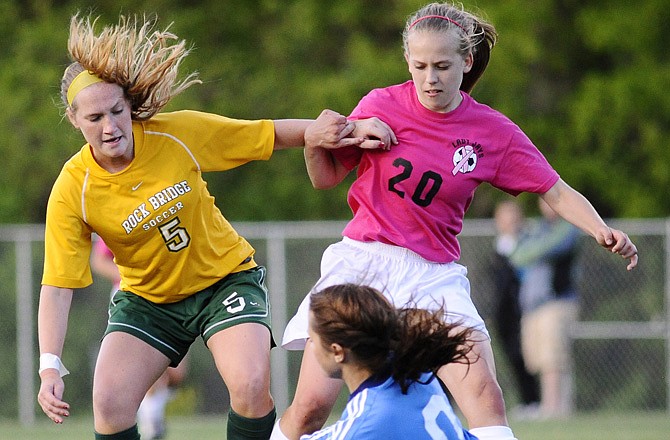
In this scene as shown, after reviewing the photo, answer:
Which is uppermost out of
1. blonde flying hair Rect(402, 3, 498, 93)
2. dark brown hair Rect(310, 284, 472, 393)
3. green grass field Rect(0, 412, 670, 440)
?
blonde flying hair Rect(402, 3, 498, 93)

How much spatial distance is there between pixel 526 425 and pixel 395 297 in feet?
17.4

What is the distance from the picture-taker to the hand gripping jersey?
4918 mm

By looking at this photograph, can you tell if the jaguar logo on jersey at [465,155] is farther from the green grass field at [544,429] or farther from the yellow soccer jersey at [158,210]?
the green grass field at [544,429]

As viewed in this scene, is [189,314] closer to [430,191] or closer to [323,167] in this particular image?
[323,167]

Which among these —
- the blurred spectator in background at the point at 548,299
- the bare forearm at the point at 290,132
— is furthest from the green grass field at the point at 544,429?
the bare forearm at the point at 290,132

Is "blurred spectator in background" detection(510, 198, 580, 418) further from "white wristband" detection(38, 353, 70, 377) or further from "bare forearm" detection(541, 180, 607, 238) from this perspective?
"white wristband" detection(38, 353, 70, 377)

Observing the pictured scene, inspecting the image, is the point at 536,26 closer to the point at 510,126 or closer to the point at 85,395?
the point at 85,395

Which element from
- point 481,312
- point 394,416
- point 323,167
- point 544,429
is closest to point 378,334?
point 394,416

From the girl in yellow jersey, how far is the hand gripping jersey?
0.11 metres

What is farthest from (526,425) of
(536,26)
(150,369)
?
(536,26)

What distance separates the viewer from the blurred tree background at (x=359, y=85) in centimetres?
1532

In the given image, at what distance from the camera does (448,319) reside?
188 inches

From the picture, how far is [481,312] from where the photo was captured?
11.6 meters

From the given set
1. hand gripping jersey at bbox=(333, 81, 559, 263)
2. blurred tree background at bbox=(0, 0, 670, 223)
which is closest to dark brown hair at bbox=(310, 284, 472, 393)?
hand gripping jersey at bbox=(333, 81, 559, 263)
